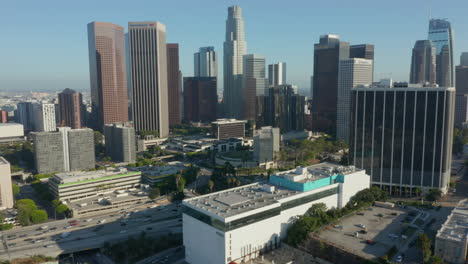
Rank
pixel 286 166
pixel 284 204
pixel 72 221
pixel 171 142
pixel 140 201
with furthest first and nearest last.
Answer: pixel 171 142
pixel 286 166
pixel 140 201
pixel 72 221
pixel 284 204

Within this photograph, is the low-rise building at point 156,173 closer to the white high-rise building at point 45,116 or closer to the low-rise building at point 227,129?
the low-rise building at point 227,129

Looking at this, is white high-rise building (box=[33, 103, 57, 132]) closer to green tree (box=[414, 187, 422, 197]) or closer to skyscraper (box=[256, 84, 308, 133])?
→ skyscraper (box=[256, 84, 308, 133])

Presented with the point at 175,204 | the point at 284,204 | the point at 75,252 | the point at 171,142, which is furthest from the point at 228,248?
the point at 171,142

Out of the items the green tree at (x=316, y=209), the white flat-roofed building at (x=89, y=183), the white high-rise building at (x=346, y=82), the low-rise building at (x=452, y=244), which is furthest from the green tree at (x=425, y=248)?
the white high-rise building at (x=346, y=82)

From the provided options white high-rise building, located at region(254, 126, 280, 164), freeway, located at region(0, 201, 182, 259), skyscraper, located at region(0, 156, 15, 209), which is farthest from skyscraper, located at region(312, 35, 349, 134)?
skyscraper, located at region(0, 156, 15, 209)

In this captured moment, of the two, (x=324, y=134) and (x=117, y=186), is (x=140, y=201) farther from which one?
(x=324, y=134)

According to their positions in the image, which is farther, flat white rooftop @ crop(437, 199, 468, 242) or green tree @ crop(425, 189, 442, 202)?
green tree @ crop(425, 189, 442, 202)
